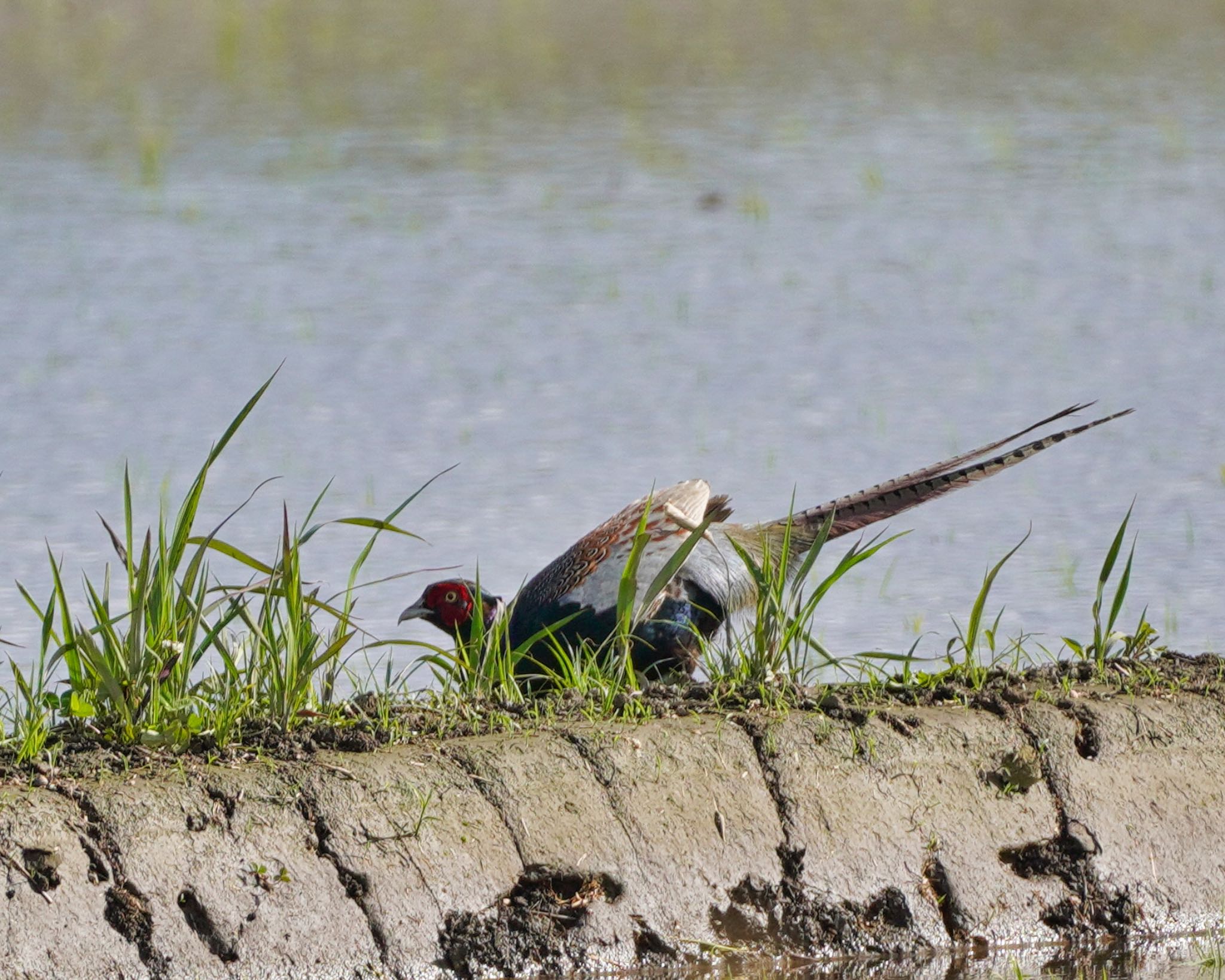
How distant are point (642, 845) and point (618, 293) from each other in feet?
Answer: 21.8

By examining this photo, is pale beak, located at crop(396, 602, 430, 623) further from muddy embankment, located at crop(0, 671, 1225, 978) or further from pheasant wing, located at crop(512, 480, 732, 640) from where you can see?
muddy embankment, located at crop(0, 671, 1225, 978)

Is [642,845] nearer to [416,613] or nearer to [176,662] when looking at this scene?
[176,662]

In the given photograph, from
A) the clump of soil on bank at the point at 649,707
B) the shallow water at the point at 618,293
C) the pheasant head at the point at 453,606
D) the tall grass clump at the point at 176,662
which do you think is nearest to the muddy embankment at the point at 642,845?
the clump of soil on bank at the point at 649,707

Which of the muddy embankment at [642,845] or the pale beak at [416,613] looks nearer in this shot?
the muddy embankment at [642,845]

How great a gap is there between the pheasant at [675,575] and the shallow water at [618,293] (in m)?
0.19

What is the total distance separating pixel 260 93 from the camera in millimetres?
16406

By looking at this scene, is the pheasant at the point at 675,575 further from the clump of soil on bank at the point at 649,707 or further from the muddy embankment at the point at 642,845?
the muddy embankment at the point at 642,845

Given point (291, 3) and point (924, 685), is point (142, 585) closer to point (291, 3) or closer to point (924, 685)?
point (924, 685)

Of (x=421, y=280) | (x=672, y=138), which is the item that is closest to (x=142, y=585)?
(x=421, y=280)

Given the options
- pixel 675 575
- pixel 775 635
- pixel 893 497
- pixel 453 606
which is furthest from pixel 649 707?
pixel 893 497

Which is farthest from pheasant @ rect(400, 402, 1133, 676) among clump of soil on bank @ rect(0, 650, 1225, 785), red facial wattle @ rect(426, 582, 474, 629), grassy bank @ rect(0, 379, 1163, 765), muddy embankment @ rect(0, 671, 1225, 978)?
muddy embankment @ rect(0, 671, 1225, 978)

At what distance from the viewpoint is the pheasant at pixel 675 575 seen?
4695 mm

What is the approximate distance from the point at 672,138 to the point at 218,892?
1124 centimetres

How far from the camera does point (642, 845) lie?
3.78 metres
